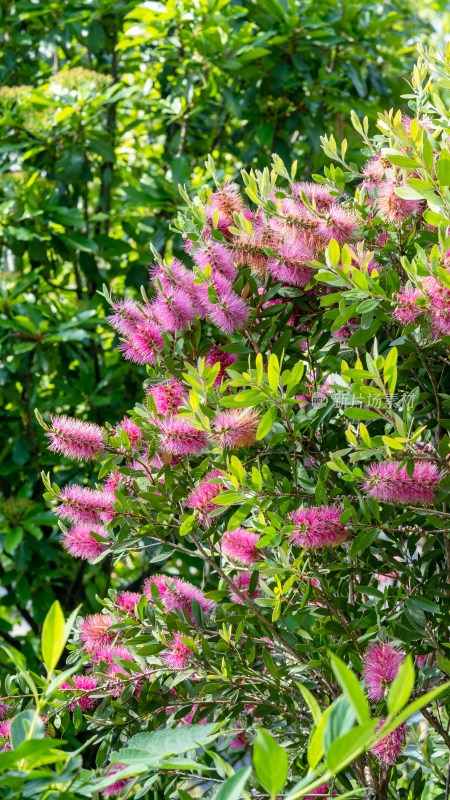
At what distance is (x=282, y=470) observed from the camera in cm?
109

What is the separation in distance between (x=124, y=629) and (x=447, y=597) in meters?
0.44

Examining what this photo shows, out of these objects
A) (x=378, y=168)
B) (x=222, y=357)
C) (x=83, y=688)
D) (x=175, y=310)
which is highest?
(x=378, y=168)

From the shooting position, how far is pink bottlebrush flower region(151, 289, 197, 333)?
104 cm

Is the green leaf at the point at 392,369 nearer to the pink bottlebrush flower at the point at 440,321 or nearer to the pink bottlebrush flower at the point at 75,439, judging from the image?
the pink bottlebrush flower at the point at 440,321

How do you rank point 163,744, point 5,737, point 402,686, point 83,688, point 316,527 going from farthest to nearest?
point 83,688, point 5,737, point 316,527, point 163,744, point 402,686

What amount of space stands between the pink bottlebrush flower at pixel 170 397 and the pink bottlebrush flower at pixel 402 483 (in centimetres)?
32

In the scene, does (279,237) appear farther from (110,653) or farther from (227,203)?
(110,653)

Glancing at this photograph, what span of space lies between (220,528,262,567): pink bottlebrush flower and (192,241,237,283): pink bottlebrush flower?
1.11 ft

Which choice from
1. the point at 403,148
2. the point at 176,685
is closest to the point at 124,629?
the point at 176,685

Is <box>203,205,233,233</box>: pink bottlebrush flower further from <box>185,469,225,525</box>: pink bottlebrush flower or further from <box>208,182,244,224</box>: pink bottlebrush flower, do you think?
<box>185,469,225,525</box>: pink bottlebrush flower

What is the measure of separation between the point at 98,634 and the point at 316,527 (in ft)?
1.34

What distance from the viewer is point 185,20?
203 cm

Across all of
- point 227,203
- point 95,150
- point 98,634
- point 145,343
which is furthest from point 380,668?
point 95,150

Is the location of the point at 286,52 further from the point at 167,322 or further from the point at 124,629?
the point at 124,629
